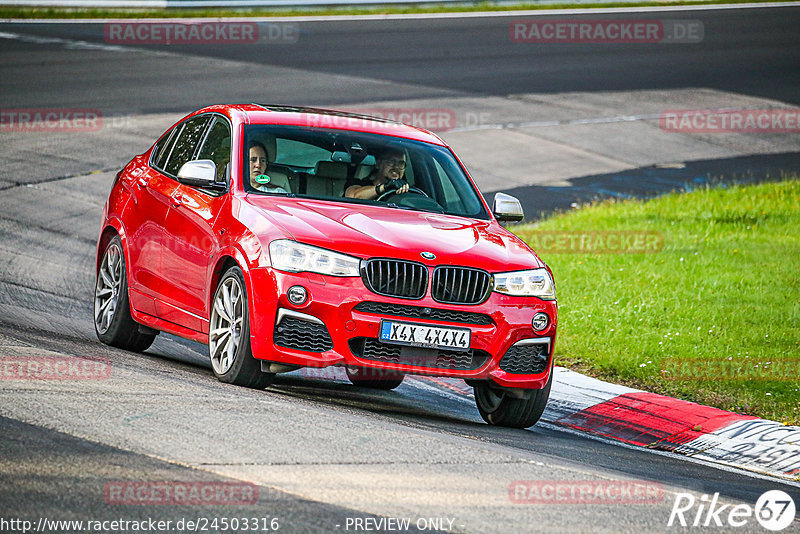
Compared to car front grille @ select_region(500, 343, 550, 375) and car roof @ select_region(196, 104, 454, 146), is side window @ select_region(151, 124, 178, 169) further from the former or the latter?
car front grille @ select_region(500, 343, 550, 375)

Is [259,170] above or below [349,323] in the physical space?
above

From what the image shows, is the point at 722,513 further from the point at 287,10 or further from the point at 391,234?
the point at 287,10

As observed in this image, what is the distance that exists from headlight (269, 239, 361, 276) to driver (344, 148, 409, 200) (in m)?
1.27

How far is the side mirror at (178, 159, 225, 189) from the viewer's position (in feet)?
27.7

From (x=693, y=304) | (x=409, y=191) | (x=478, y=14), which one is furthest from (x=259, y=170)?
(x=478, y=14)

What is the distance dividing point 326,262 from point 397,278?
45 centimetres

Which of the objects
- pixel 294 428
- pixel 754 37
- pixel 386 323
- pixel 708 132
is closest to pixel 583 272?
pixel 386 323

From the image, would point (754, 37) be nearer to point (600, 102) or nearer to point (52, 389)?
point (600, 102)

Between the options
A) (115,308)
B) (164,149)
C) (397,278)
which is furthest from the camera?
(164,149)

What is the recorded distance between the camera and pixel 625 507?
6129 millimetres

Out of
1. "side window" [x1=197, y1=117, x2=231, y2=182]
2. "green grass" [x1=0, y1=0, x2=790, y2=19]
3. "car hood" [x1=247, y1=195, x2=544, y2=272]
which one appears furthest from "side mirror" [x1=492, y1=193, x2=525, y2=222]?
"green grass" [x1=0, y1=0, x2=790, y2=19]

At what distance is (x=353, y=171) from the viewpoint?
29.7 ft

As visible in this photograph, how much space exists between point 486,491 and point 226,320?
2.67 m

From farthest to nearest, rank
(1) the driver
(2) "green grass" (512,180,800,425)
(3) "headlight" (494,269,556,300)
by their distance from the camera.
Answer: (2) "green grass" (512,180,800,425), (1) the driver, (3) "headlight" (494,269,556,300)
